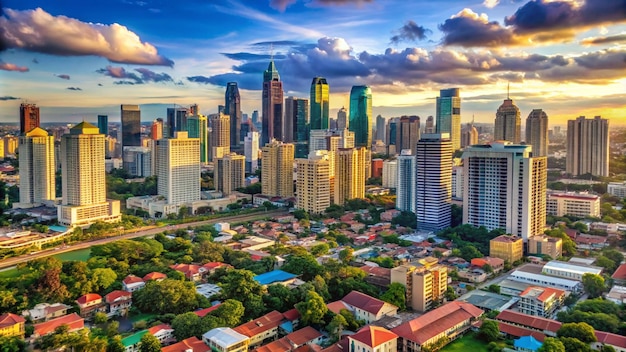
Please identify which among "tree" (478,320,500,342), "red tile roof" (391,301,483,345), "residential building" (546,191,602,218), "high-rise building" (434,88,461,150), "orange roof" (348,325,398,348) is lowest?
"tree" (478,320,500,342)

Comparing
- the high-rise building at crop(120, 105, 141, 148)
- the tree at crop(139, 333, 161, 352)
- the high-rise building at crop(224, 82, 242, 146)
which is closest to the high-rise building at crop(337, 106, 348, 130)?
the high-rise building at crop(224, 82, 242, 146)

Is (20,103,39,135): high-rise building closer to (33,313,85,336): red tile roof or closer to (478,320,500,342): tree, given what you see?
(33,313,85,336): red tile roof

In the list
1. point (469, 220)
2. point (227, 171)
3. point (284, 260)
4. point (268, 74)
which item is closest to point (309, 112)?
point (268, 74)

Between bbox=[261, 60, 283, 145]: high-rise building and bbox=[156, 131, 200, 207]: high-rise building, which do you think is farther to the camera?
bbox=[261, 60, 283, 145]: high-rise building

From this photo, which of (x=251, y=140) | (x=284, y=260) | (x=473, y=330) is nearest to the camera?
(x=473, y=330)

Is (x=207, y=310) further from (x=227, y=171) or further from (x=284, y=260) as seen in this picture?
(x=227, y=171)

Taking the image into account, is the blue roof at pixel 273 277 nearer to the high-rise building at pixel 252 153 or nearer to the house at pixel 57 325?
the house at pixel 57 325

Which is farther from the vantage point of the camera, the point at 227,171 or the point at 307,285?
the point at 227,171
